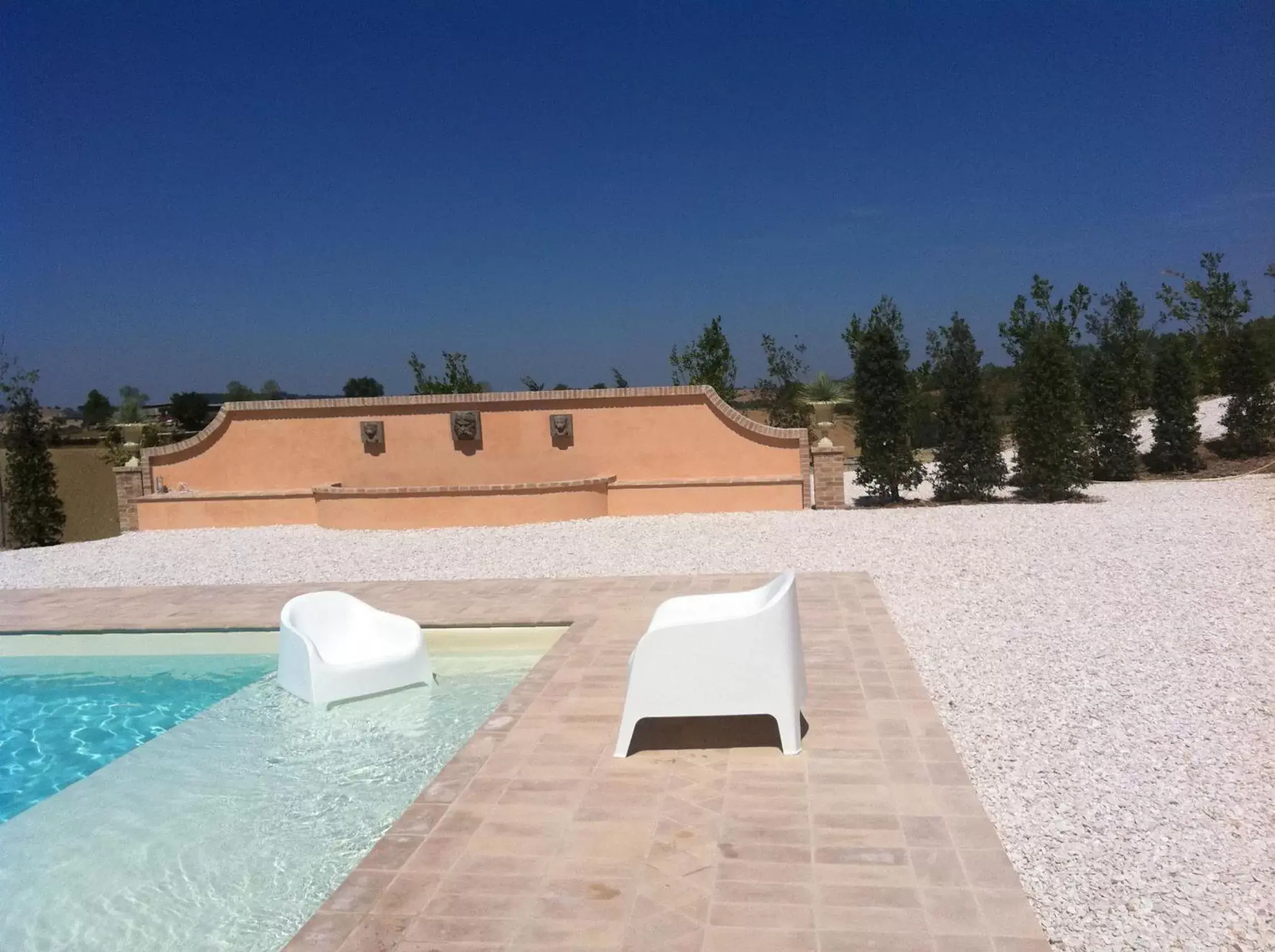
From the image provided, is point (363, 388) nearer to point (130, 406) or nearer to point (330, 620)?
point (130, 406)

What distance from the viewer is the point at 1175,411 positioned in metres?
18.2

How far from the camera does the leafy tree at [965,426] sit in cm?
1506

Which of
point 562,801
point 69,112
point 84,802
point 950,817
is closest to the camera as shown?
point 950,817

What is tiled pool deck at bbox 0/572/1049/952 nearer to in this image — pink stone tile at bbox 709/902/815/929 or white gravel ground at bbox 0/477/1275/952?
pink stone tile at bbox 709/902/815/929

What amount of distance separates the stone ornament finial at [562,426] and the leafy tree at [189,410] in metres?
18.9

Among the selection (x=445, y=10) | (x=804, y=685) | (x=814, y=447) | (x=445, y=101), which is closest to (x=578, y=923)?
(x=804, y=685)

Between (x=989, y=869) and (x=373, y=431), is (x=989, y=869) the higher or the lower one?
the lower one

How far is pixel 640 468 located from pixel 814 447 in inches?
113

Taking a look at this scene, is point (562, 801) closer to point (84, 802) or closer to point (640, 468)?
point (84, 802)

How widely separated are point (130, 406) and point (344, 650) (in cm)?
2006

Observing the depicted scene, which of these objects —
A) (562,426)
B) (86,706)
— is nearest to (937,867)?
(86,706)

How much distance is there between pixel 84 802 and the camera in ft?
17.4

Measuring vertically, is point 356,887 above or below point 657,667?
below

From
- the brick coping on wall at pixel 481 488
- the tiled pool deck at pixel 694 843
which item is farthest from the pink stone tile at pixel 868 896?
the brick coping on wall at pixel 481 488
